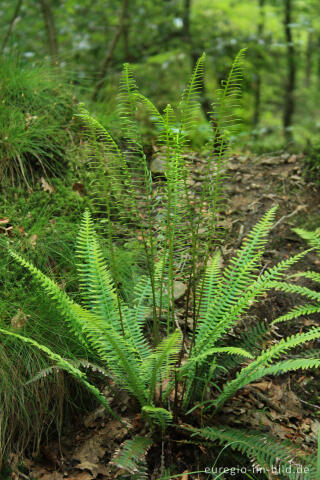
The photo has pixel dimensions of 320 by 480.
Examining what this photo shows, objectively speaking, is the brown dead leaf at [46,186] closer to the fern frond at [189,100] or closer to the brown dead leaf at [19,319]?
the brown dead leaf at [19,319]

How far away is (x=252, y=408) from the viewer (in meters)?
2.18

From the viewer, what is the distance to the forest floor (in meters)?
1.92

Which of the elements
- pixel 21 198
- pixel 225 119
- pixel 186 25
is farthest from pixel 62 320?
pixel 186 25

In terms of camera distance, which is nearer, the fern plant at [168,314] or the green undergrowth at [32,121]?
the fern plant at [168,314]

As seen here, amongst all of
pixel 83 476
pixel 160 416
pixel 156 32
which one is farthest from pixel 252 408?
pixel 156 32

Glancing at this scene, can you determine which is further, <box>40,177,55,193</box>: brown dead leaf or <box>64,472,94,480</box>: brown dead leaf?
<box>40,177,55,193</box>: brown dead leaf

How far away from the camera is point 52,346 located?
84.7 inches

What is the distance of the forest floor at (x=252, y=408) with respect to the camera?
1.92 metres

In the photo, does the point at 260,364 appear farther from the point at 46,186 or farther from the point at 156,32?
the point at 156,32

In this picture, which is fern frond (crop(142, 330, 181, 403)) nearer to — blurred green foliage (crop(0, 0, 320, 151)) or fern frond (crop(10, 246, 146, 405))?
fern frond (crop(10, 246, 146, 405))

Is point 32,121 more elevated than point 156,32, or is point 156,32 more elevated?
point 156,32

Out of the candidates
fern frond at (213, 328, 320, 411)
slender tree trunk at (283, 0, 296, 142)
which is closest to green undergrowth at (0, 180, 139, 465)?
fern frond at (213, 328, 320, 411)

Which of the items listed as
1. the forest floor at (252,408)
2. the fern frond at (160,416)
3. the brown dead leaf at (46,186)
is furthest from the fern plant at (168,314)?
the brown dead leaf at (46,186)

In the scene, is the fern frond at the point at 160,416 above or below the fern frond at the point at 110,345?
below
